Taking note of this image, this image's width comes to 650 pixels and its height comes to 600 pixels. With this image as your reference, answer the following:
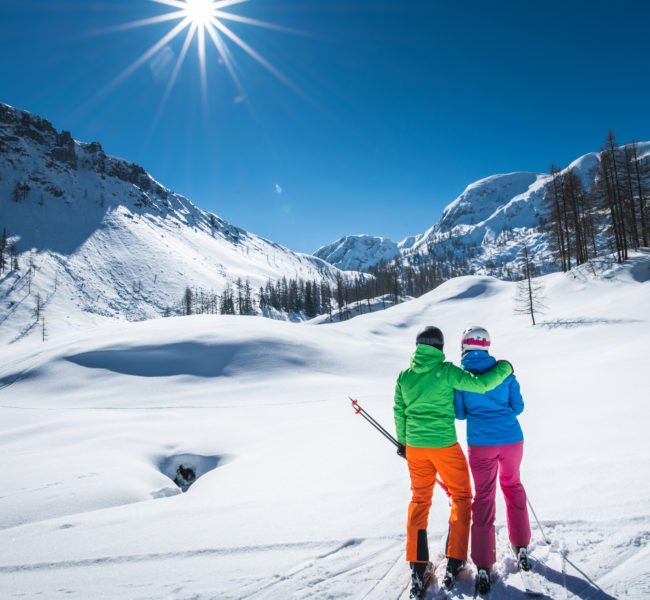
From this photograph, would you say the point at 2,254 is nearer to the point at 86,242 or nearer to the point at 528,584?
the point at 86,242

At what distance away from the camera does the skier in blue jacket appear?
320cm

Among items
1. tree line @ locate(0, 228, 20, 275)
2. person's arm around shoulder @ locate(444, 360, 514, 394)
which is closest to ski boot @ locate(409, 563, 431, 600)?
person's arm around shoulder @ locate(444, 360, 514, 394)

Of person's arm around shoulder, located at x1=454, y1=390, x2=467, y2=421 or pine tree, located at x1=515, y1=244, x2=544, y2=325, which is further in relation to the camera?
pine tree, located at x1=515, y1=244, x2=544, y2=325

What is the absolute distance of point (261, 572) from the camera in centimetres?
344

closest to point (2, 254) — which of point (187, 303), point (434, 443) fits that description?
point (187, 303)

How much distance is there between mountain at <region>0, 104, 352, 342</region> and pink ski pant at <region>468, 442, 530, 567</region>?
301 feet

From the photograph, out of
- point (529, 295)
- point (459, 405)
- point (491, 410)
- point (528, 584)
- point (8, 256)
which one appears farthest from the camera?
point (8, 256)

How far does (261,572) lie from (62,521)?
12.3 feet

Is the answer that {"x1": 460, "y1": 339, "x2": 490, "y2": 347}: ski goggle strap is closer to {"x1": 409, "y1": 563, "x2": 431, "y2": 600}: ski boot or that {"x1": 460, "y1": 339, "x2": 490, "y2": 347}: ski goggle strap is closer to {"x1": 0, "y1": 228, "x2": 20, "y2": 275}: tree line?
{"x1": 409, "y1": 563, "x2": 431, "y2": 600}: ski boot

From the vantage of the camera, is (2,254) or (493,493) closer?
(493,493)

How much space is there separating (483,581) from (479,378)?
181 centimetres

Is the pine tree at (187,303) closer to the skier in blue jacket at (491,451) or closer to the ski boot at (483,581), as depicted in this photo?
the skier in blue jacket at (491,451)

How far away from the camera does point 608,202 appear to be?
3084 centimetres

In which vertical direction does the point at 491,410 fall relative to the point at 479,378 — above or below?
below
